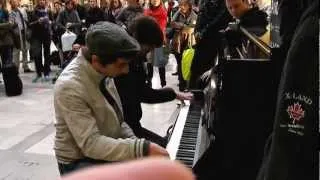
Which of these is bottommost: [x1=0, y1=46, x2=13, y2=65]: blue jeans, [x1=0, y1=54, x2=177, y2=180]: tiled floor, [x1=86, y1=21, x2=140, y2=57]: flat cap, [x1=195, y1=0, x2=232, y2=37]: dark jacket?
[x1=0, y1=54, x2=177, y2=180]: tiled floor

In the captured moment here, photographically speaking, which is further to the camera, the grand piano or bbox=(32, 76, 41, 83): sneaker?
bbox=(32, 76, 41, 83): sneaker

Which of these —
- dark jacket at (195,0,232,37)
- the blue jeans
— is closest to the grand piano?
dark jacket at (195,0,232,37)

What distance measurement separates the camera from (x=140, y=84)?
124 inches

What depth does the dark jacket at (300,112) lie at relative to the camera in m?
1.30

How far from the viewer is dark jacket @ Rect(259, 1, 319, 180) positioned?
1.30m

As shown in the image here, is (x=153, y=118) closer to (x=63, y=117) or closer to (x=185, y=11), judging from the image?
(x=185, y=11)

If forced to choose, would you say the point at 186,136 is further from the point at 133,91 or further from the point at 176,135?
the point at 133,91

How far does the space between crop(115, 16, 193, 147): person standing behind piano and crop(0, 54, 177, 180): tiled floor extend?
3.49ft

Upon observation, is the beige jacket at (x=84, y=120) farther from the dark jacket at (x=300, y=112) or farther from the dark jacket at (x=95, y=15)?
the dark jacket at (x=95, y=15)

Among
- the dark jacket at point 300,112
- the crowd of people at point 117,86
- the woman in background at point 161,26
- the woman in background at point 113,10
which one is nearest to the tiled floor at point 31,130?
the woman in background at point 161,26

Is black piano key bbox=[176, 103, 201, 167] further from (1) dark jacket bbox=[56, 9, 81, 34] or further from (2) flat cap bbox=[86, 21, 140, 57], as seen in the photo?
(1) dark jacket bbox=[56, 9, 81, 34]

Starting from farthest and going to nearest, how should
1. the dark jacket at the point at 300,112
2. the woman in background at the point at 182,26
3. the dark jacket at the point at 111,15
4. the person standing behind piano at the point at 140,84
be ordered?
the dark jacket at the point at 111,15
the woman in background at the point at 182,26
the person standing behind piano at the point at 140,84
the dark jacket at the point at 300,112

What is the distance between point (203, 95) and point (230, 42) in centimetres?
40

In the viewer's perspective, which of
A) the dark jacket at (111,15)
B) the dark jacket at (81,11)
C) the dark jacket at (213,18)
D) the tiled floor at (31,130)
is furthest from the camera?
the dark jacket at (81,11)
